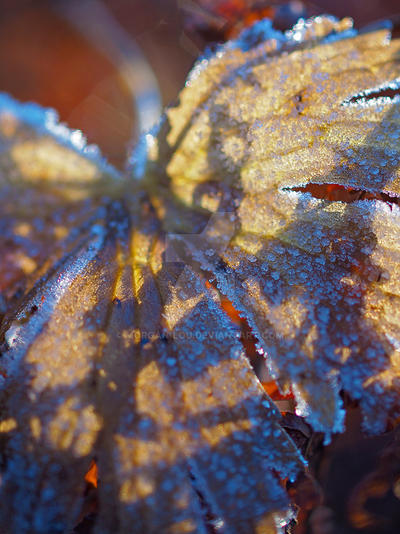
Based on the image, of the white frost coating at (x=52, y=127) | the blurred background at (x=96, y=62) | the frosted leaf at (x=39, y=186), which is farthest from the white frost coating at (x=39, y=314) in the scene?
the blurred background at (x=96, y=62)

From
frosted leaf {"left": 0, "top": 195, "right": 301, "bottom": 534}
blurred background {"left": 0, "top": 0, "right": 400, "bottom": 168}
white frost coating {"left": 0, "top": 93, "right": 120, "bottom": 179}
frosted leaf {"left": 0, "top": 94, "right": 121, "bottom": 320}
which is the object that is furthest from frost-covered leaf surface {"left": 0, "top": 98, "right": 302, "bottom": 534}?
blurred background {"left": 0, "top": 0, "right": 400, "bottom": 168}

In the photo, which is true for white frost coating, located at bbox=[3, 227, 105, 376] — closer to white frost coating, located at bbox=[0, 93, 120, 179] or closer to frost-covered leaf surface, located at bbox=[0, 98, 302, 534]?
frost-covered leaf surface, located at bbox=[0, 98, 302, 534]

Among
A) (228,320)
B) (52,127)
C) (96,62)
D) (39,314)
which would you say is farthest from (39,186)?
(96,62)

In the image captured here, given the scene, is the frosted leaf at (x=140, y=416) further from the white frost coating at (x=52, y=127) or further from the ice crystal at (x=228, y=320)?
the white frost coating at (x=52, y=127)

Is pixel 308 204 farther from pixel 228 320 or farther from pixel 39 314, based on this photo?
pixel 39 314

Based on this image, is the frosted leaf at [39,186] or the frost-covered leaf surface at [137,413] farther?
the frosted leaf at [39,186]

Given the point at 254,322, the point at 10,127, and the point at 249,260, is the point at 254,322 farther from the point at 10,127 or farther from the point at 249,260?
the point at 10,127
